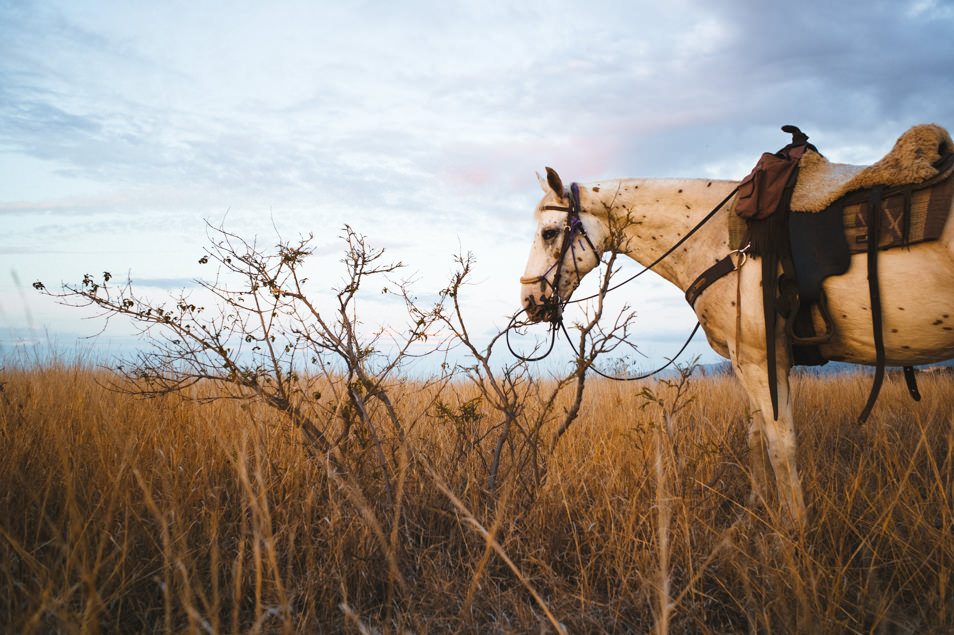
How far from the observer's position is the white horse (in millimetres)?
2684

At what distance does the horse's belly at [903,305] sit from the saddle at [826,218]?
6 cm

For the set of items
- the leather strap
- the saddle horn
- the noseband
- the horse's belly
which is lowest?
the horse's belly

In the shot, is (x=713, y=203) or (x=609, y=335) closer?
(x=609, y=335)

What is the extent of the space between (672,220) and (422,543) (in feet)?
8.78

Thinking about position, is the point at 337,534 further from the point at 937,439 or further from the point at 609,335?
the point at 937,439

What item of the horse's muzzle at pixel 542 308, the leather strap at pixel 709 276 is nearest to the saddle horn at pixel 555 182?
the horse's muzzle at pixel 542 308

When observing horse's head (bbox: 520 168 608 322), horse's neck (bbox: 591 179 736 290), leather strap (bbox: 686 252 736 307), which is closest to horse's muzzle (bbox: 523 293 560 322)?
horse's head (bbox: 520 168 608 322)

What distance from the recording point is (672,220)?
347 centimetres

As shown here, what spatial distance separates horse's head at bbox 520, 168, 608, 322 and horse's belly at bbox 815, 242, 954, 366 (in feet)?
4.98

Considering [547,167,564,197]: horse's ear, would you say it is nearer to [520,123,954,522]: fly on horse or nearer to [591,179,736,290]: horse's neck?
[520,123,954,522]: fly on horse

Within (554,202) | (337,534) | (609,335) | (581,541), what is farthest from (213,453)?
(554,202)

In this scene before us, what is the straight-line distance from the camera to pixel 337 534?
2.43 m

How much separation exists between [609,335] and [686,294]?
943 millimetres

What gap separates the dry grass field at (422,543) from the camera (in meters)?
1.90
